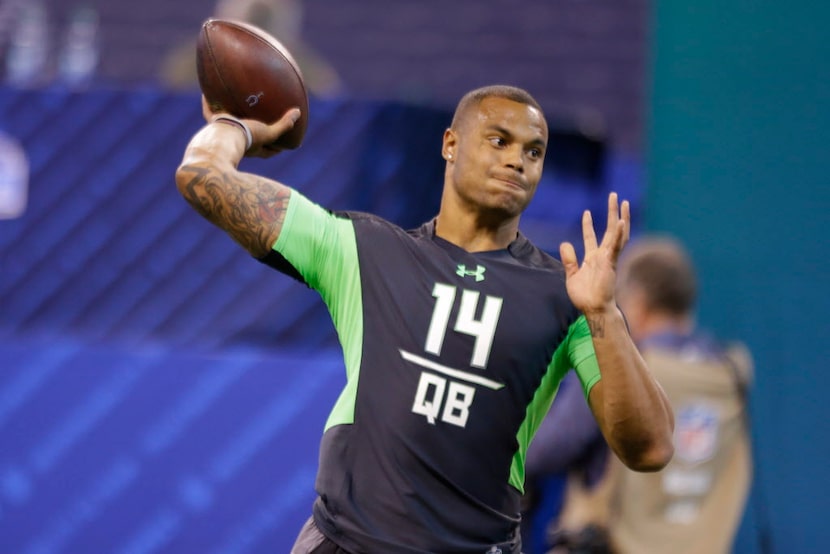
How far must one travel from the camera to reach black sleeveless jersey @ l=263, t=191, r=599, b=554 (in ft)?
9.62

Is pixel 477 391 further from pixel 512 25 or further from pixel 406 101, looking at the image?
pixel 512 25

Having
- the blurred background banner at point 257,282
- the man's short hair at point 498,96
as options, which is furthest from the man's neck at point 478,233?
the blurred background banner at point 257,282

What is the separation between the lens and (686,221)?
5.95m

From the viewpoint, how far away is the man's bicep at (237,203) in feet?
9.44

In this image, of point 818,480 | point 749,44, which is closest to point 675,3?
point 749,44

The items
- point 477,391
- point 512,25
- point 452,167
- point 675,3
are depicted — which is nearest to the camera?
point 477,391

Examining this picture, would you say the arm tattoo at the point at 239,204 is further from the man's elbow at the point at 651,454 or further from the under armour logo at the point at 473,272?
the man's elbow at the point at 651,454

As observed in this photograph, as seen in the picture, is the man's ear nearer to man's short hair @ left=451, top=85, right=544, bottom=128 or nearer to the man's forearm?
man's short hair @ left=451, top=85, right=544, bottom=128

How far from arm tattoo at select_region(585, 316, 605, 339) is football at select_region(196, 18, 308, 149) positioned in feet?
2.93

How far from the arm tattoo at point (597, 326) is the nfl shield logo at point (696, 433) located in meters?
1.80

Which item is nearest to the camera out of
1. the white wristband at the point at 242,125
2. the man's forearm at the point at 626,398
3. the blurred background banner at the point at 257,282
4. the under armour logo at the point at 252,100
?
the man's forearm at the point at 626,398

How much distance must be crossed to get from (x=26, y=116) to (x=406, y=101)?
5.54 feet

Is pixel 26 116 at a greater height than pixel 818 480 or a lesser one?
greater

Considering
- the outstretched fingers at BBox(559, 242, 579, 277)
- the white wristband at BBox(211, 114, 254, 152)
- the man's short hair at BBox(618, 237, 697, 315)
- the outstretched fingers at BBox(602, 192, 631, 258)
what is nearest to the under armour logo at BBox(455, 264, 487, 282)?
the outstretched fingers at BBox(559, 242, 579, 277)
